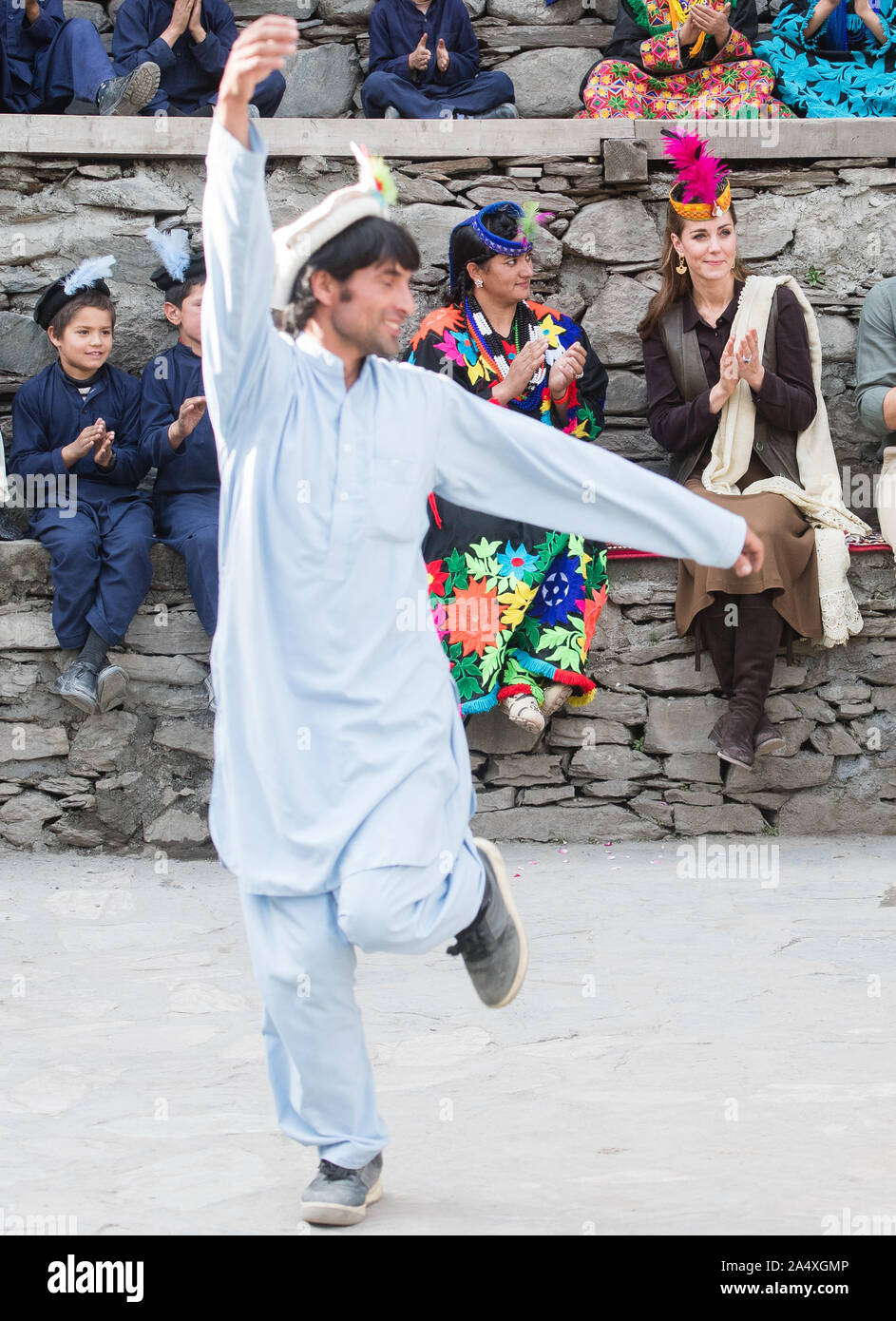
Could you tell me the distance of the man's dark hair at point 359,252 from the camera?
238 cm

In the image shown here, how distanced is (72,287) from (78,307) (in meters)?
0.07

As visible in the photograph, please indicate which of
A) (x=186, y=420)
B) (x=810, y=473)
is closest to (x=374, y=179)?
(x=186, y=420)

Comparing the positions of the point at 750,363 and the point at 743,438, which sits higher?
the point at 750,363

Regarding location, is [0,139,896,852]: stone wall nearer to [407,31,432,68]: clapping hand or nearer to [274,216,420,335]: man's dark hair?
[407,31,432,68]: clapping hand

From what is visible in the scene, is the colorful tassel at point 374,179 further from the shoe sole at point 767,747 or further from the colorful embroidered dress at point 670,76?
the colorful embroidered dress at point 670,76


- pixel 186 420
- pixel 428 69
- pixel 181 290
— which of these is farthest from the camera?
pixel 428 69

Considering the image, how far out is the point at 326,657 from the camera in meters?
2.33

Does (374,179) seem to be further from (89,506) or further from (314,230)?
(89,506)

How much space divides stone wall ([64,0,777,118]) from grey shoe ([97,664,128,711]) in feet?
11.2

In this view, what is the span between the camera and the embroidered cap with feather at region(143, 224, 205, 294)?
5.37 metres

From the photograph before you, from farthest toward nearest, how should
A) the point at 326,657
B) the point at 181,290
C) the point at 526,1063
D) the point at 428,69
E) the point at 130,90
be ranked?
the point at 428,69 → the point at 130,90 → the point at 181,290 → the point at 526,1063 → the point at 326,657

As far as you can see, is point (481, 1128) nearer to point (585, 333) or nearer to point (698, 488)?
point (698, 488)

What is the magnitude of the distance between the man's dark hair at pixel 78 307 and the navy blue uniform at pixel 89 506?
0.14m

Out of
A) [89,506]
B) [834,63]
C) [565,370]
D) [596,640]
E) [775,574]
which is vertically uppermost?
[834,63]
